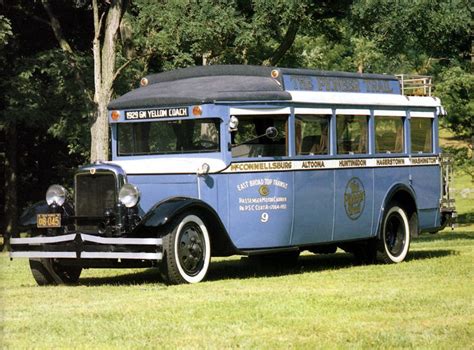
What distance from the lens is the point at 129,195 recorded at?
14328 millimetres

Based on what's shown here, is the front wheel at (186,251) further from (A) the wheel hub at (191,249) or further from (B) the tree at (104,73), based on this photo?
(B) the tree at (104,73)

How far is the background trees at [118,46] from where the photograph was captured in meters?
24.6

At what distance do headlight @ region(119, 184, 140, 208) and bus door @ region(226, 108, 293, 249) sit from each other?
119 cm

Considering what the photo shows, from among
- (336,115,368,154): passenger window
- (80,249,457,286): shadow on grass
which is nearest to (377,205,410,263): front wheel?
(80,249,457,286): shadow on grass

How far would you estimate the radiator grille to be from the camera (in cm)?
1459

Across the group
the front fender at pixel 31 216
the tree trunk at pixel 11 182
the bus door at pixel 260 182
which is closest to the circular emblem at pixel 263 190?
the bus door at pixel 260 182

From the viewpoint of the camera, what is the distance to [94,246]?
14.2m

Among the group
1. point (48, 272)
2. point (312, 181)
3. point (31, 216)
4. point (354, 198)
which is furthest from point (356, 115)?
point (48, 272)

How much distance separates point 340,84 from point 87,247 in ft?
14.9

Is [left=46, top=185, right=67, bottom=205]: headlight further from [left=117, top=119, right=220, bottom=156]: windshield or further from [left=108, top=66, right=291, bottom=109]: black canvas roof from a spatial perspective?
[left=108, top=66, right=291, bottom=109]: black canvas roof

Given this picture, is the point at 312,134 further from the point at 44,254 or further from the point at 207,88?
the point at 44,254

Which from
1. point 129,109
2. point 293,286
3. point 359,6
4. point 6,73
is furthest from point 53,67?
point 293,286

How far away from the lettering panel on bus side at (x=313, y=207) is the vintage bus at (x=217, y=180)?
0.07ft

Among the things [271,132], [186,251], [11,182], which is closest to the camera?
A: [186,251]
